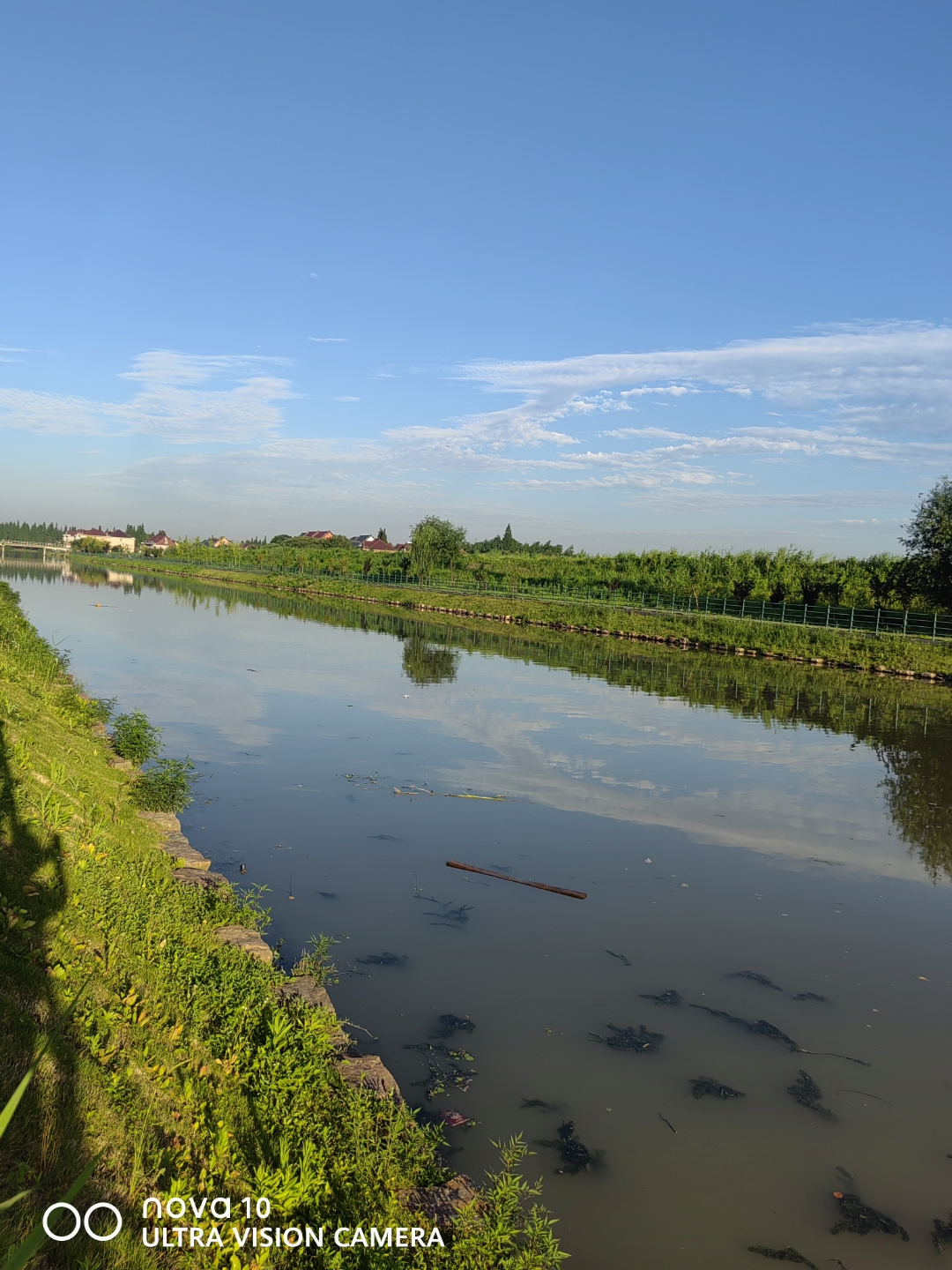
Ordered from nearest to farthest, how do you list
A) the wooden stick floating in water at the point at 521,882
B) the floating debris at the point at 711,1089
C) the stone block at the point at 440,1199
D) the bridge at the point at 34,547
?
the stone block at the point at 440,1199 → the floating debris at the point at 711,1089 → the wooden stick floating in water at the point at 521,882 → the bridge at the point at 34,547

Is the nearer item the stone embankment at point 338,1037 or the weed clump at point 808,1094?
the stone embankment at point 338,1037

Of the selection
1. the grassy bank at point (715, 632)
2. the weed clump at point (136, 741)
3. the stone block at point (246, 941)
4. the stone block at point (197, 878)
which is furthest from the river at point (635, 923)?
the grassy bank at point (715, 632)

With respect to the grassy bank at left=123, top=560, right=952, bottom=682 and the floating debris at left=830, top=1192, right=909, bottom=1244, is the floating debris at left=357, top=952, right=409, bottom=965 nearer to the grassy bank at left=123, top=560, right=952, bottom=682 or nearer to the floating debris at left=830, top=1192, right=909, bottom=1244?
the floating debris at left=830, top=1192, right=909, bottom=1244

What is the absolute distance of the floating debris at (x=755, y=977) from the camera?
7.00 metres

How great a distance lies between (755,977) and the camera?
281 inches

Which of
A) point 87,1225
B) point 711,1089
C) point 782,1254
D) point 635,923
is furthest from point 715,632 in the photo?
point 87,1225

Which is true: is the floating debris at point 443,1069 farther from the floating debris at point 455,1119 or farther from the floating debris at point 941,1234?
the floating debris at point 941,1234

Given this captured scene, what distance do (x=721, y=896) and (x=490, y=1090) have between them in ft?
14.2

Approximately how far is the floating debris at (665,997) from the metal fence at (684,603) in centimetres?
3508

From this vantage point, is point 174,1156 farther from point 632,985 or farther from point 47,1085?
point 632,985

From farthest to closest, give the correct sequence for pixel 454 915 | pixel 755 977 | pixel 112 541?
1. pixel 112 541
2. pixel 454 915
3. pixel 755 977

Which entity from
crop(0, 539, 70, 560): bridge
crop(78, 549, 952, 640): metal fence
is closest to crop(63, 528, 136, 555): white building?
crop(0, 539, 70, 560): bridge

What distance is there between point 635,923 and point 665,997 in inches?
55.1

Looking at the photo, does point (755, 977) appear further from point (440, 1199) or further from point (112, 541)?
point (112, 541)
